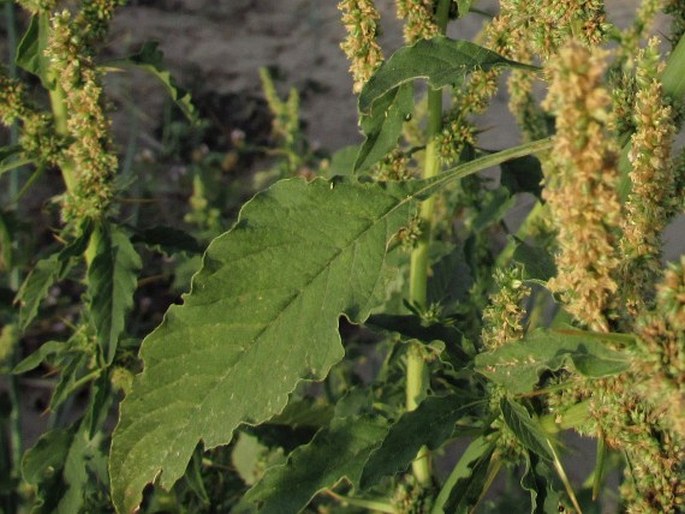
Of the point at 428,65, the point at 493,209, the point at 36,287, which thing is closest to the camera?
the point at 428,65

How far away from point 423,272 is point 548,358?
1.80 feet

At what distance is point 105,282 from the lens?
1.53 m

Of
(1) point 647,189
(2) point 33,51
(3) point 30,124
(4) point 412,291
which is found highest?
(2) point 33,51

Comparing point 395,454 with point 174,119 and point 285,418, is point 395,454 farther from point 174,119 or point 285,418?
point 174,119

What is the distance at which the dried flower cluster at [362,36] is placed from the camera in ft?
4.20

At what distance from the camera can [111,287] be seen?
1.54 m

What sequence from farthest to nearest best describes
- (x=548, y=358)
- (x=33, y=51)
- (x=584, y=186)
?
1. (x=33, y=51)
2. (x=548, y=358)
3. (x=584, y=186)

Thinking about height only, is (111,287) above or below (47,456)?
above

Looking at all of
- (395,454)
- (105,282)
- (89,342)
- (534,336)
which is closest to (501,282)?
(534,336)

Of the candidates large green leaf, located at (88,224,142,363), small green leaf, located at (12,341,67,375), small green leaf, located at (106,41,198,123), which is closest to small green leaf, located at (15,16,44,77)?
small green leaf, located at (106,41,198,123)

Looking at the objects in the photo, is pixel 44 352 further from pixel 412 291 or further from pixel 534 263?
pixel 534 263

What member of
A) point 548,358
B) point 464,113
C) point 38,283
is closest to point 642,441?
point 548,358

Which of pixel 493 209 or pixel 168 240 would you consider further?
pixel 493 209

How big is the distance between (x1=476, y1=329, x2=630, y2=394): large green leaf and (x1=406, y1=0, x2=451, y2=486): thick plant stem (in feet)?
1.22
